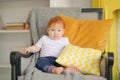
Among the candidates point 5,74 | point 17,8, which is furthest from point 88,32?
point 5,74

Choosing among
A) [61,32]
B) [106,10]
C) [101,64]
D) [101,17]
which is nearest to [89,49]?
[101,64]

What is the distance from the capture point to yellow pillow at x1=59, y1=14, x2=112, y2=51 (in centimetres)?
156

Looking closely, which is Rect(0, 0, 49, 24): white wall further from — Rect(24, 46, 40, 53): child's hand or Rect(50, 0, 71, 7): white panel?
Rect(24, 46, 40, 53): child's hand

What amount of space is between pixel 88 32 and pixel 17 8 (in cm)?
137

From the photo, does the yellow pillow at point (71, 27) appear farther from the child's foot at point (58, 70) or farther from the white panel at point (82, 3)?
the white panel at point (82, 3)

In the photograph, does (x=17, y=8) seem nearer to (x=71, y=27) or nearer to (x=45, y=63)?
(x=71, y=27)

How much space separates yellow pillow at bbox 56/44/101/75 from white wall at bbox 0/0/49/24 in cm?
130

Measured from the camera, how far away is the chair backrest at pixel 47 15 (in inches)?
69.2

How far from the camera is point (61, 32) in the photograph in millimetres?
1606

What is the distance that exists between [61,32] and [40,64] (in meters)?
0.30

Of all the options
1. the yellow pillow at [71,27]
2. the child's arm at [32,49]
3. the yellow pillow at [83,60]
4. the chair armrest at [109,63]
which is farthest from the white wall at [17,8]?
the chair armrest at [109,63]

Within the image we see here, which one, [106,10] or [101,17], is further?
[106,10]

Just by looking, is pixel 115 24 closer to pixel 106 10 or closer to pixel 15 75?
pixel 106 10

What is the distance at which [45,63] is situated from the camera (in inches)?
58.1
